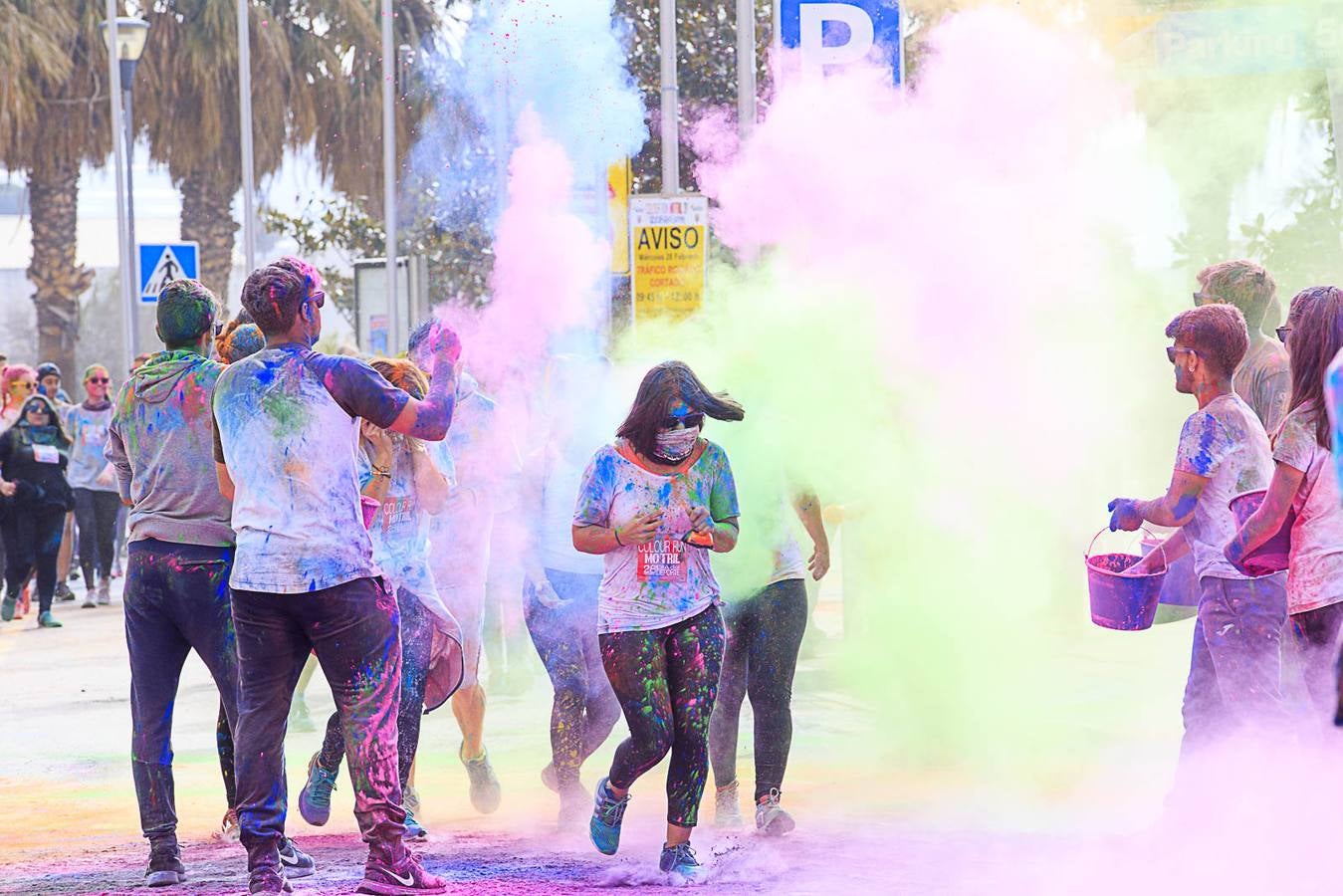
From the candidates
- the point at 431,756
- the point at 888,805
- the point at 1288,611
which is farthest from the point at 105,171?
the point at 1288,611

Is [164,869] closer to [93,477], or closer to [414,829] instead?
[414,829]

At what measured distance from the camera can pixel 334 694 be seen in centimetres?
542

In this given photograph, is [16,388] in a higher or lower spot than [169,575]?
higher

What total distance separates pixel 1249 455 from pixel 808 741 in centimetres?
308

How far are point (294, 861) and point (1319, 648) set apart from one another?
3.21m

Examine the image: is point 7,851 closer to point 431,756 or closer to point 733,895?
point 431,756

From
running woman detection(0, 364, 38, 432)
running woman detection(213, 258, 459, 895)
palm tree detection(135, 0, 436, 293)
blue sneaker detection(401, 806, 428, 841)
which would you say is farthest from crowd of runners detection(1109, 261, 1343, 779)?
palm tree detection(135, 0, 436, 293)

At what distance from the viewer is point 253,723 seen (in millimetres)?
5492

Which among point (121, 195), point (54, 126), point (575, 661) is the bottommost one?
point (575, 661)

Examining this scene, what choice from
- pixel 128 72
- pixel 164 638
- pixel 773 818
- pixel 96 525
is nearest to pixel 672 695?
pixel 773 818

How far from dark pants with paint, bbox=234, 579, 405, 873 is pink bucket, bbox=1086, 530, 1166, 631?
7.71ft

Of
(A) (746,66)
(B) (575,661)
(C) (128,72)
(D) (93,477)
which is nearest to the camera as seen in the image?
(B) (575,661)

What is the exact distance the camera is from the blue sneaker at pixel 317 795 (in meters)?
6.64

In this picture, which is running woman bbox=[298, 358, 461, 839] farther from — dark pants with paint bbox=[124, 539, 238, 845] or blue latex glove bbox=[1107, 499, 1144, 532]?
blue latex glove bbox=[1107, 499, 1144, 532]
